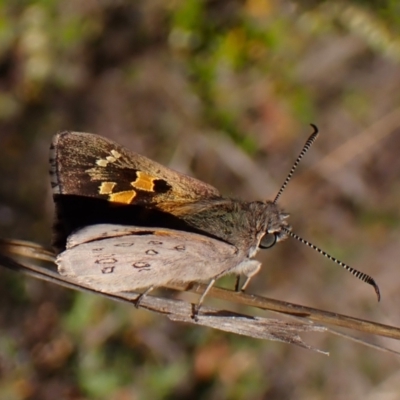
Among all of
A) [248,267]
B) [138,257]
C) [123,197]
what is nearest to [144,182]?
[123,197]

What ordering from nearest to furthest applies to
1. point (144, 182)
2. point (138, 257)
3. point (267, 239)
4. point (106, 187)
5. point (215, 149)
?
point (138, 257)
point (106, 187)
point (144, 182)
point (267, 239)
point (215, 149)

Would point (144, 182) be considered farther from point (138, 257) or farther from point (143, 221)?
point (138, 257)

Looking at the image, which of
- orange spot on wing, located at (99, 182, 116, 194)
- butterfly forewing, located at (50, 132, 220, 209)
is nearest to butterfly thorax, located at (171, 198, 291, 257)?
butterfly forewing, located at (50, 132, 220, 209)

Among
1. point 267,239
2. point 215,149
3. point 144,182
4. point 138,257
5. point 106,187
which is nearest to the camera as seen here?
point 138,257

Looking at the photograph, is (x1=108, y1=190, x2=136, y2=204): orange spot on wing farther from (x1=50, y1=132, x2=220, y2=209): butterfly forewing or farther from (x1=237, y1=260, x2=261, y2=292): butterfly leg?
(x1=237, y1=260, x2=261, y2=292): butterfly leg

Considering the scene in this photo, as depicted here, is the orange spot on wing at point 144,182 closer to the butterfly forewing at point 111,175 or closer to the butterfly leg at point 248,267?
the butterfly forewing at point 111,175

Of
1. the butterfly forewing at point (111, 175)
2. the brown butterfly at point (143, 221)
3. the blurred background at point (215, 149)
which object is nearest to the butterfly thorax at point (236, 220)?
the brown butterfly at point (143, 221)

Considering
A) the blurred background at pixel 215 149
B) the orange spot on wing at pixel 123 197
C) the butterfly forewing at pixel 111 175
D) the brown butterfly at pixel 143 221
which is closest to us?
the brown butterfly at pixel 143 221
